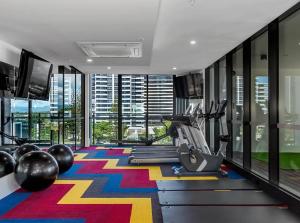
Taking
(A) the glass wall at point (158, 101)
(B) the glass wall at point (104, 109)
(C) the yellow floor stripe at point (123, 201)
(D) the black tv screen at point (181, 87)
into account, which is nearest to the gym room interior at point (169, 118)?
(C) the yellow floor stripe at point (123, 201)

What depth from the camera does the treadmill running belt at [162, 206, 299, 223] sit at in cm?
306

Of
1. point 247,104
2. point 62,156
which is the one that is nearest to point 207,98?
point 247,104

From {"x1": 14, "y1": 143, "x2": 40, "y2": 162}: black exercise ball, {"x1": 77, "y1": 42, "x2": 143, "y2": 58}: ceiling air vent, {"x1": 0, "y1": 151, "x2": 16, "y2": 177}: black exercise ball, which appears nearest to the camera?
{"x1": 0, "y1": 151, "x2": 16, "y2": 177}: black exercise ball

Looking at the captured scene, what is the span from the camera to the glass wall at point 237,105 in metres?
6.39

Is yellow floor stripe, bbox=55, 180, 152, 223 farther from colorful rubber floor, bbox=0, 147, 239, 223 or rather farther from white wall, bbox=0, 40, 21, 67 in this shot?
white wall, bbox=0, 40, 21, 67

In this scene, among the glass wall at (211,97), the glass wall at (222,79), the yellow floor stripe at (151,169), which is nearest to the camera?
the yellow floor stripe at (151,169)

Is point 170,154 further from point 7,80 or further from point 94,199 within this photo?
point 7,80

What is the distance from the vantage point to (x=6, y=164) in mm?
4531

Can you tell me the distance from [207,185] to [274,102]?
1651mm

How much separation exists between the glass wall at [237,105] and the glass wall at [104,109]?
16.9ft

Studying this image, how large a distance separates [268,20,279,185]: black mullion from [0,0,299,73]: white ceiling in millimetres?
307

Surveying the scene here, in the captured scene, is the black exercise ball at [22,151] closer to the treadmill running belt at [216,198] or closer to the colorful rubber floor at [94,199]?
the colorful rubber floor at [94,199]

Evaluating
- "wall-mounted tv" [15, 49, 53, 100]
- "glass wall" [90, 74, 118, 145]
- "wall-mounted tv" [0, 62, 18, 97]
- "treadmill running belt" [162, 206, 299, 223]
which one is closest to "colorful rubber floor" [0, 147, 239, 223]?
"treadmill running belt" [162, 206, 299, 223]

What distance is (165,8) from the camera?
12.8 feet
